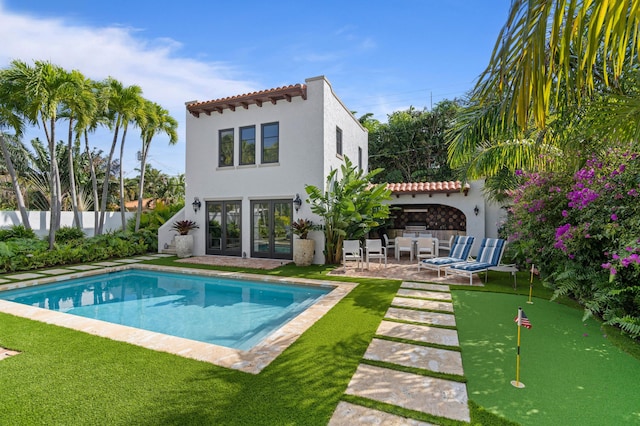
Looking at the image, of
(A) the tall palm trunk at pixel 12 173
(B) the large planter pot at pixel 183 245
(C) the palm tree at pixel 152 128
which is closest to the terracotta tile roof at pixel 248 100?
(C) the palm tree at pixel 152 128

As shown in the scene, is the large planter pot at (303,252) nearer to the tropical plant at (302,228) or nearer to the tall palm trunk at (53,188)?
the tropical plant at (302,228)

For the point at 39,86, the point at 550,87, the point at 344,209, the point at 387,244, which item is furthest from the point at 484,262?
→ the point at 39,86

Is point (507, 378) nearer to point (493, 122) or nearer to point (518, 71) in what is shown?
point (518, 71)

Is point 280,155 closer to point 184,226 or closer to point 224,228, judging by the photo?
point 224,228

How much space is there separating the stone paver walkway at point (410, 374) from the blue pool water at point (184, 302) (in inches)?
98.8

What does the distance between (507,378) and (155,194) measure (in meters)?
A: 41.5

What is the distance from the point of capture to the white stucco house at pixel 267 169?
1381 cm

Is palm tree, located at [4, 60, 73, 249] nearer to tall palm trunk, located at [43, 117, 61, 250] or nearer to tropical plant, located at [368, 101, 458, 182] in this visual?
tall palm trunk, located at [43, 117, 61, 250]

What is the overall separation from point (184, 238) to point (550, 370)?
49.2ft

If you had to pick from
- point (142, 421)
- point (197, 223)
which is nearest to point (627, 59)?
point (142, 421)

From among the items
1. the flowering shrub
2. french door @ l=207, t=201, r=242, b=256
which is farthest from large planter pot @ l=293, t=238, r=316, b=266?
A: the flowering shrub

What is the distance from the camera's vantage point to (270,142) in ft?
48.1

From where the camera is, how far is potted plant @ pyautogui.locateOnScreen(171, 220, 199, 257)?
50.7 ft

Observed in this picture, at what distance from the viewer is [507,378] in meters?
4.13
